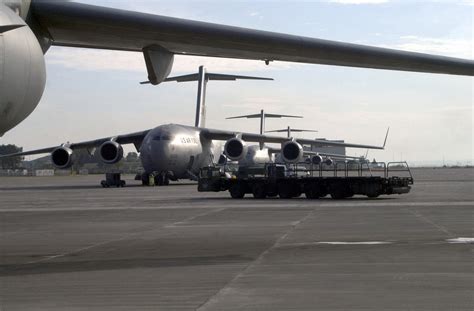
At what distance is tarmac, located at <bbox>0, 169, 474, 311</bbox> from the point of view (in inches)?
313

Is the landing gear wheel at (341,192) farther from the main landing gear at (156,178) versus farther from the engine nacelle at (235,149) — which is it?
the main landing gear at (156,178)

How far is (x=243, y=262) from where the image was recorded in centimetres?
1113

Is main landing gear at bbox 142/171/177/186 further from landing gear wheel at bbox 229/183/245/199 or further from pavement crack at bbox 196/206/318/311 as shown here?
pavement crack at bbox 196/206/318/311

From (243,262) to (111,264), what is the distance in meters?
2.02

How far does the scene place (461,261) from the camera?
1078 cm

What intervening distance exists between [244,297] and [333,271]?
228 cm

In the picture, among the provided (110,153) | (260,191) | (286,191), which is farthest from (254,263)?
(110,153)

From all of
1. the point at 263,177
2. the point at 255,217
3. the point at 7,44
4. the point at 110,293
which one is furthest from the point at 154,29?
the point at 263,177

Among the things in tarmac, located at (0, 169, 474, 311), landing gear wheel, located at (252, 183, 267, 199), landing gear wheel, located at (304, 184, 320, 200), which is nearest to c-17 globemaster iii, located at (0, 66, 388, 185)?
landing gear wheel, located at (252, 183, 267, 199)

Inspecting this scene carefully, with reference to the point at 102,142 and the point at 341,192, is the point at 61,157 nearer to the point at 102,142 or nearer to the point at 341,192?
the point at 102,142

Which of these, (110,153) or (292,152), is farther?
(110,153)

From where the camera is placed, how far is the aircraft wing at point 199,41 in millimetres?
10484

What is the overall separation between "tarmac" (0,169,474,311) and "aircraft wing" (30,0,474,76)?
3.15m

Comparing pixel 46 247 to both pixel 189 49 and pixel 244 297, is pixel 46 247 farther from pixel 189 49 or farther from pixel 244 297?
pixel 244 297
